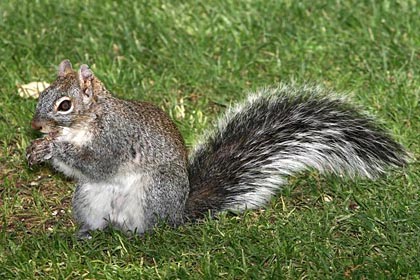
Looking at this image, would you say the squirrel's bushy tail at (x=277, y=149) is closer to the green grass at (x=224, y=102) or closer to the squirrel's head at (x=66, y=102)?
the green grass at (x=224, y=102)

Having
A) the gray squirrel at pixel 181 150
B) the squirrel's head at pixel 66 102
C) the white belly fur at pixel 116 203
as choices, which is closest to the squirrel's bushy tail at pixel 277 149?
the gray squirrel at pixel 181 150

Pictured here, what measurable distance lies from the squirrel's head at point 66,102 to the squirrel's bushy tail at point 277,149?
1.97 ft

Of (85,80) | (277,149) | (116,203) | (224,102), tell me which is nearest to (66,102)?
(85,80)

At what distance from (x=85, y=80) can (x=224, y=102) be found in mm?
1397

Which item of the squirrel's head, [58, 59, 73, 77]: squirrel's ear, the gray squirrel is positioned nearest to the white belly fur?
the gray squirrel

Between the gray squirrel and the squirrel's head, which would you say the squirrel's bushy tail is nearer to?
the gray squirrel

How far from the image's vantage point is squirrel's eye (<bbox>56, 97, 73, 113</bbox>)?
380 cm

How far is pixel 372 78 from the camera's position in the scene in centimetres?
529

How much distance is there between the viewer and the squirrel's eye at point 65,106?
3796mm

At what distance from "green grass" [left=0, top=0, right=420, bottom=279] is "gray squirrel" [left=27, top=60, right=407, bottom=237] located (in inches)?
3.8

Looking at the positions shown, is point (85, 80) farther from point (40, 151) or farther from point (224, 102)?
point (224, 102)

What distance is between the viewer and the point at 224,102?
5148 mm

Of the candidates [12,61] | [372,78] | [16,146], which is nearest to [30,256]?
[16,146]

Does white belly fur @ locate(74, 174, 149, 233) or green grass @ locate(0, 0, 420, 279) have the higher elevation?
white belly fur @ locate(74, 174, 149, 233)
